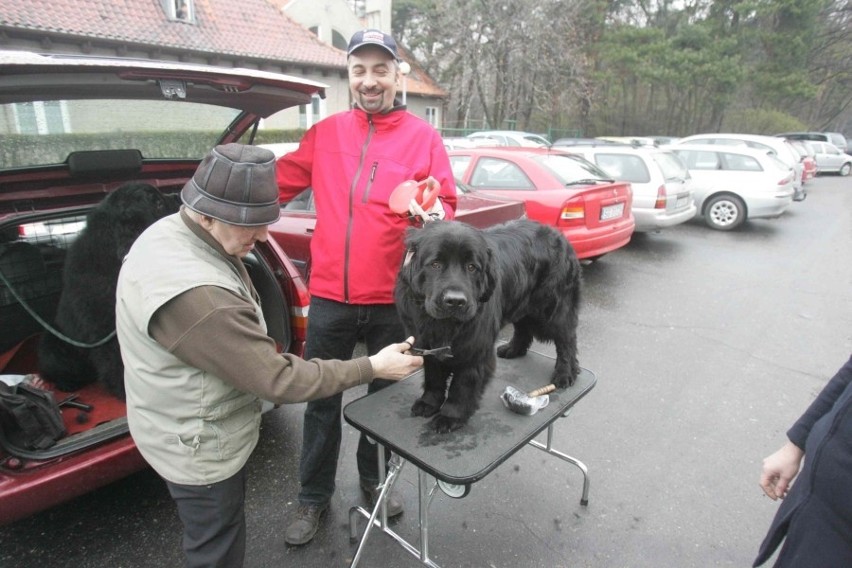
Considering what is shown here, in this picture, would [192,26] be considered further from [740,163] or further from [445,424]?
[445,424]

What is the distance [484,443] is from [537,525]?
3.25 ft

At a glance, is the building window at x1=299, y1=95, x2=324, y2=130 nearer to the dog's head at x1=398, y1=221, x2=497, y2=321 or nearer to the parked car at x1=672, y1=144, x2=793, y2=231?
the parked car at x1=672, y1=144, x2=793, y2=231

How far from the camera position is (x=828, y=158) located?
25.7 metres

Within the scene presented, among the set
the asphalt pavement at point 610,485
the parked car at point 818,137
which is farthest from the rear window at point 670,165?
the parked car at point 818,137

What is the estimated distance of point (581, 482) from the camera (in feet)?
10.6

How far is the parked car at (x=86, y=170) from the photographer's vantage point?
2.15 m

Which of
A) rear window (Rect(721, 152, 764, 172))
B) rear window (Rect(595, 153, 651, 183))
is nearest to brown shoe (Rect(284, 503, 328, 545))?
rear window (Rect(595, 153, 651, 183))

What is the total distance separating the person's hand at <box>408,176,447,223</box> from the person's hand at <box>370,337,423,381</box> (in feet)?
2.09

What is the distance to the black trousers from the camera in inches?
68.2

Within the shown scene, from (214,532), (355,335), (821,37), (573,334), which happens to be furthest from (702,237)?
(821,37)

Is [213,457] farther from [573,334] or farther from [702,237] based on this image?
[702,237]

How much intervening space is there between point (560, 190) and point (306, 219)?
11.8 feet

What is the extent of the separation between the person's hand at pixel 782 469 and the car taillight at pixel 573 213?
17.6ft

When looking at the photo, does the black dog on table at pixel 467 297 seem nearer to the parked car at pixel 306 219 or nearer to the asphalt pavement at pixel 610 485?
the asphalt pavement at pixel 610 485
